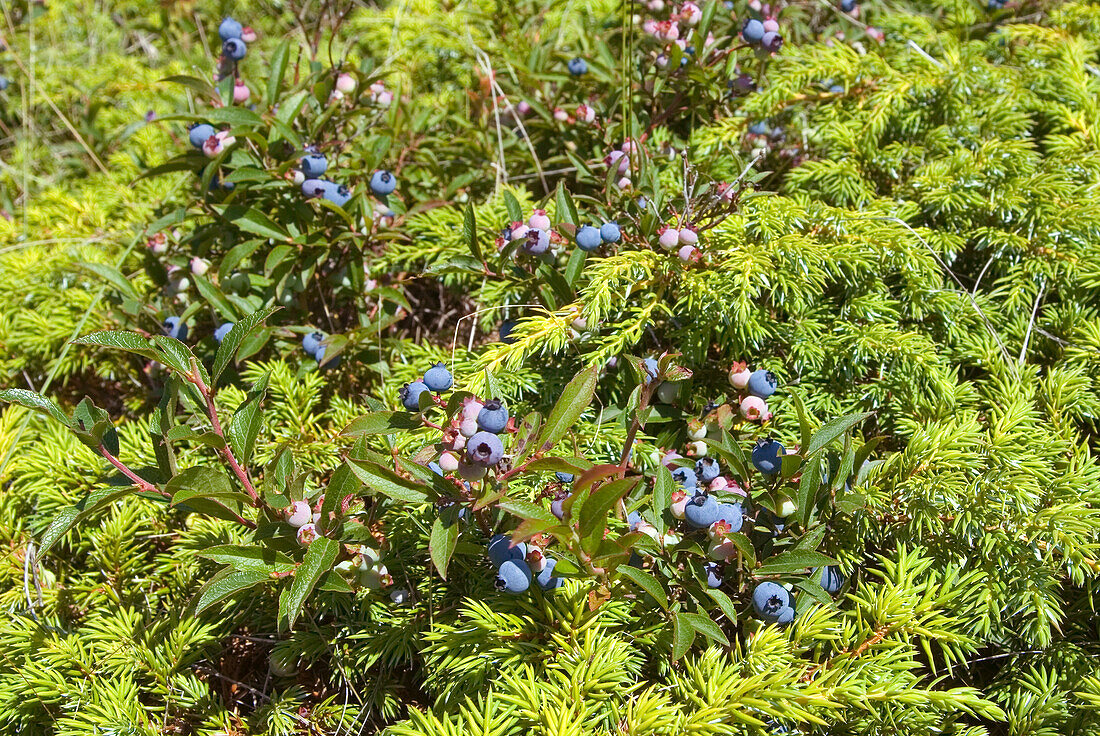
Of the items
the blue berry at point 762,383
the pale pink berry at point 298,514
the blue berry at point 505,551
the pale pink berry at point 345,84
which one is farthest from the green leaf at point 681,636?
the pale pink berry at point 345,84

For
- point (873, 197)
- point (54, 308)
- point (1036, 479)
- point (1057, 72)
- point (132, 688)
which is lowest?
point (132, 688)

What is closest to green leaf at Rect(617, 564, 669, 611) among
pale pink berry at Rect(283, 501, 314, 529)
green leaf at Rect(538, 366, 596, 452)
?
green leaf at Rect(538, 366, 596, 452)

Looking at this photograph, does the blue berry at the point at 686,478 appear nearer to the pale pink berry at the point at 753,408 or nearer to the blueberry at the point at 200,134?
the pale pink berry at the point at 753,408

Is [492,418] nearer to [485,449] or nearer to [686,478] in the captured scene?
[485,449]

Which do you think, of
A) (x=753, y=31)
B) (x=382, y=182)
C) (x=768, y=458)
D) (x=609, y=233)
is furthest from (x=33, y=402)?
(x=753, y=31)

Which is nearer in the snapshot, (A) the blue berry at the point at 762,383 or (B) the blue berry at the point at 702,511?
(B) the blue berry at the point at 702,511

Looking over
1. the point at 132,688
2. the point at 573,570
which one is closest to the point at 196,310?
the point at 132,688

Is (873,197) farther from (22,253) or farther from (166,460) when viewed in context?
(22,253)

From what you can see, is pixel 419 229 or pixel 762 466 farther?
pixel 419 229
